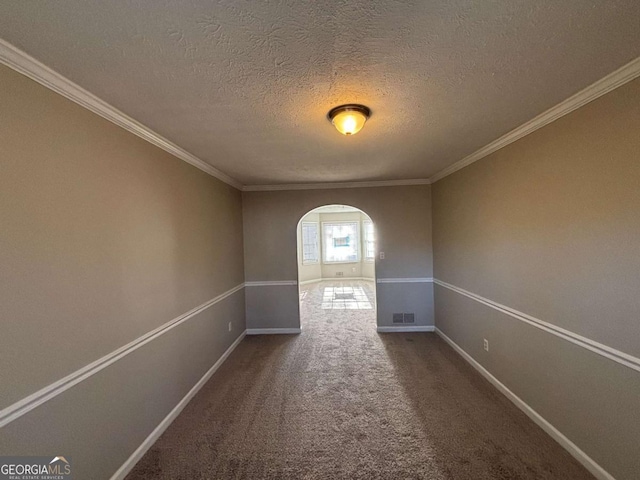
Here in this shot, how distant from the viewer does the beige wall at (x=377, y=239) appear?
4.36m

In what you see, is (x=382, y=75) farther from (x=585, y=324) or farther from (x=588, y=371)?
(x=588, y=371)

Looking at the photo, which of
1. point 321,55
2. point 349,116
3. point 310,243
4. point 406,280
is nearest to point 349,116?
point 349,116

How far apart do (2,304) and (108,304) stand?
558mm

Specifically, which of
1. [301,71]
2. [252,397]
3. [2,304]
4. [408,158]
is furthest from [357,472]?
[408,158]

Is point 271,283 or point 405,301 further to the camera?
point 271,283

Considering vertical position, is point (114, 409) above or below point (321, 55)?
below

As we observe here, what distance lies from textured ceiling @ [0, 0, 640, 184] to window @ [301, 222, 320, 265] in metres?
7.21

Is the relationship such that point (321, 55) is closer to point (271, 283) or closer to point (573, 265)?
point (573, 265)

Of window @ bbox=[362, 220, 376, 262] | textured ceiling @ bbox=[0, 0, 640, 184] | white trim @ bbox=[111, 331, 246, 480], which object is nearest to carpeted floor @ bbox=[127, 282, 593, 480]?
white trim @ bbox=[111, 331, 246, 480]

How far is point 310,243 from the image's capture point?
31.2ft

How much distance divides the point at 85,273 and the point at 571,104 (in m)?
3.07

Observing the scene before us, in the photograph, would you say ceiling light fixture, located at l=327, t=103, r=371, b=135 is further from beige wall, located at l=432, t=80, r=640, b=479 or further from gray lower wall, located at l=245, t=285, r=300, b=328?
gray lower wall, located at l=245, t=285, r=300, b=328

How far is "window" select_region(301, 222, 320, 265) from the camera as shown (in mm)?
9312

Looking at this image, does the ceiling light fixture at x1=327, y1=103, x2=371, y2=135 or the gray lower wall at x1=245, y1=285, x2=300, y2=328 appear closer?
the ceiling light fixture at x1=327, y1=103, x2=371, y2=135
